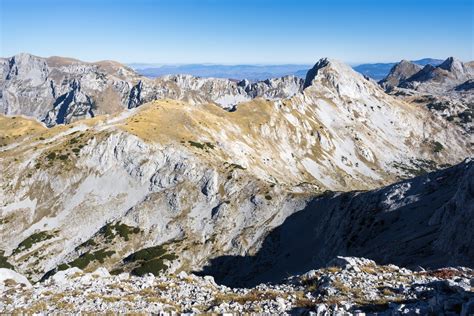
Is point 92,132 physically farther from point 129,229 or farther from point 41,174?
point 129,229

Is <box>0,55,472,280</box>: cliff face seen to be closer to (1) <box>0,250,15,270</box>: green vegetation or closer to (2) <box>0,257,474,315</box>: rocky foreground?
(1) <box>0,250,15,270</box>: green vegetation

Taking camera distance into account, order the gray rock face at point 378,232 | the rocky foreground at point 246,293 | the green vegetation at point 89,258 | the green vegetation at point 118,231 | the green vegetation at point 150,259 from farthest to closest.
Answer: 1. the green vegetation at point 118,231
2. the green vegetation at point 89,258
3. the green vegetation at point 150,259
4. the gray rock face at point 378,232
5. the rocky foreground at point 246,293

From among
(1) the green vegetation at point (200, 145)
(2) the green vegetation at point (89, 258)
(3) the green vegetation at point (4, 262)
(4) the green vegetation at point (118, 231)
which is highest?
(1) the green vegetation at point (200, 145)

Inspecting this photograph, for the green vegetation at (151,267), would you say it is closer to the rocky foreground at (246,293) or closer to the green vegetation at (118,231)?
the green vegetation at (118,231)

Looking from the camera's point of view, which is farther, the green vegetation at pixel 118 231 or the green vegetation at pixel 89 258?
the green vegetation at pixel 118 231

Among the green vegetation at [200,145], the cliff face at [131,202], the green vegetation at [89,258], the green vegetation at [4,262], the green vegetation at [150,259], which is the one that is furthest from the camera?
the green vegetation at [200,145]

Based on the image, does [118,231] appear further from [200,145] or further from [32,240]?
[200,145]

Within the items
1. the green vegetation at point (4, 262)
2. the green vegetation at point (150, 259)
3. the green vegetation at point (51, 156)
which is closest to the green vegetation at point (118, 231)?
the green vegetation at point (150, 259)
